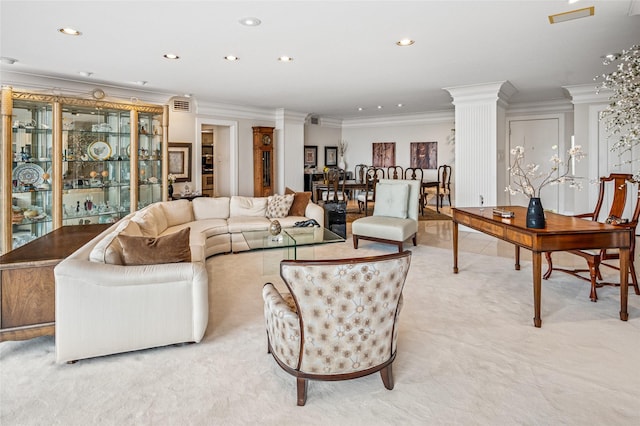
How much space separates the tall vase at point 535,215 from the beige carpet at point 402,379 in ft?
2.45

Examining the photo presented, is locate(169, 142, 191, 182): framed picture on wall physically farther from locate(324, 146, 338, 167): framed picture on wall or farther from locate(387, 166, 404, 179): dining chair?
locate(387, 166, 404, 179): dining chair

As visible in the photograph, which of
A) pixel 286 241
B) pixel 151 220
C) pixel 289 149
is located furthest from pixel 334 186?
pixel 151 220

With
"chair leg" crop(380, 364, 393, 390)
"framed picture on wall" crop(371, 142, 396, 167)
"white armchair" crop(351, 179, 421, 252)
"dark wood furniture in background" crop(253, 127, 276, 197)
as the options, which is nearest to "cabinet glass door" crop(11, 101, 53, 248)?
"dark wood furniture in background" crop(253, 127, 276, 197)

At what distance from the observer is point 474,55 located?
15.1 feet

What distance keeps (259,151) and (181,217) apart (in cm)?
337

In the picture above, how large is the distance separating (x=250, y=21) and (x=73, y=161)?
11.7 feet

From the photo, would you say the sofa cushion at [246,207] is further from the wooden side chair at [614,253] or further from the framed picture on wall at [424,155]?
the framed picture on wall at [424,155]

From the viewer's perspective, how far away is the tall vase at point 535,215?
3063 millimetres

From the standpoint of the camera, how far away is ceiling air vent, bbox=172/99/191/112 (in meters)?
7.26

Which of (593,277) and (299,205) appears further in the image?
(299,205)

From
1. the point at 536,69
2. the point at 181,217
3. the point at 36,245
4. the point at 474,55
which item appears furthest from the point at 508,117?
the point at 36,245

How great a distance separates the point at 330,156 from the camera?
36.5 feet

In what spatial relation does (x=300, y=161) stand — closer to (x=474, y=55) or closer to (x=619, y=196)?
(x=474, y=55)

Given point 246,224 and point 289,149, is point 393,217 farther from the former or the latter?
point 289,149
